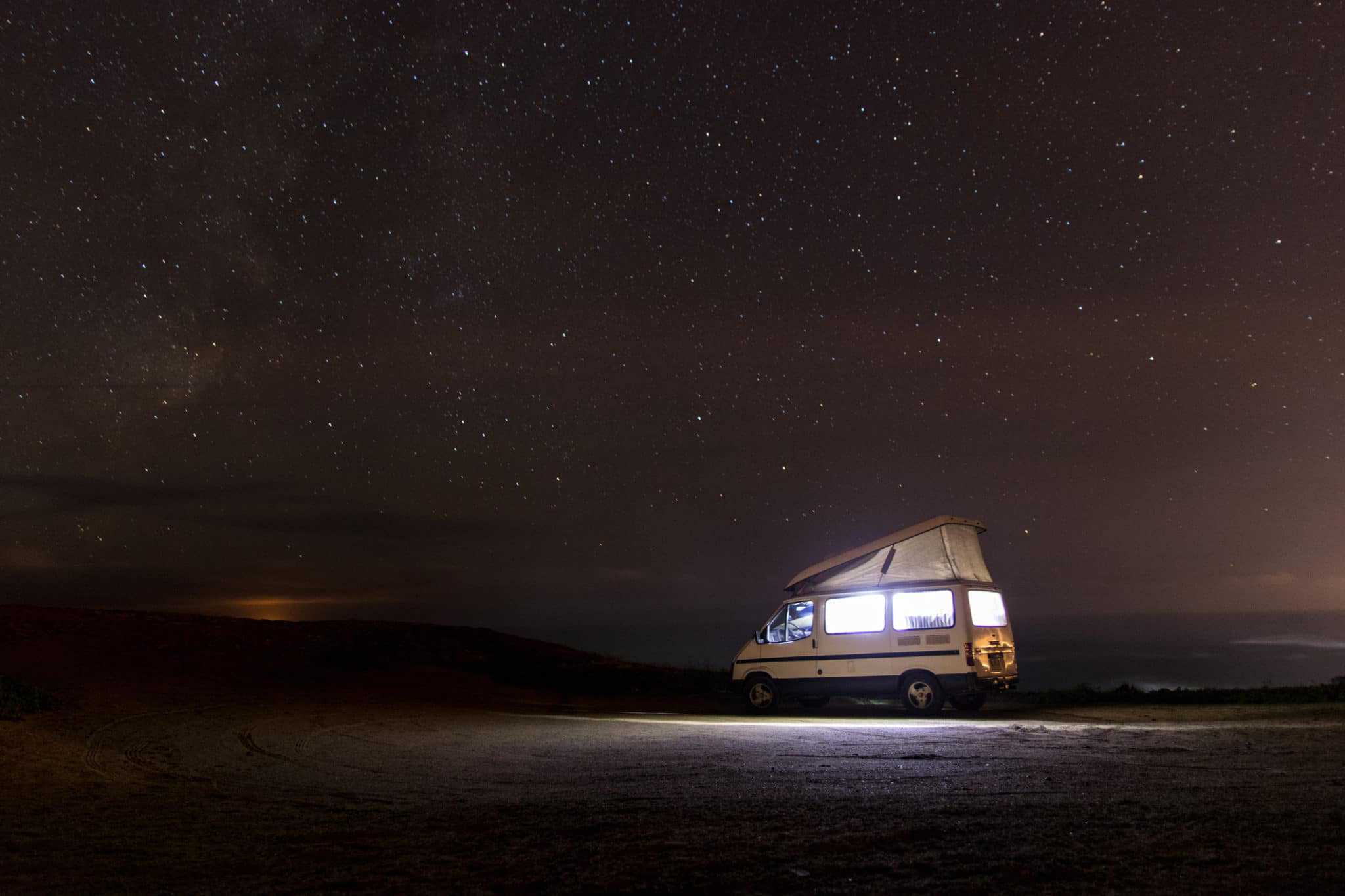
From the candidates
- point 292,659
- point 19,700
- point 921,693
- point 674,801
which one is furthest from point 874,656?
point 292,659

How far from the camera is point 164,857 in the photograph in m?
6.66

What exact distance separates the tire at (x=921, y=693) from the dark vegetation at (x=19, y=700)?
1458cm

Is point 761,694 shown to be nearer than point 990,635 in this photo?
No

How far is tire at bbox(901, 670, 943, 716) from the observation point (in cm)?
1670

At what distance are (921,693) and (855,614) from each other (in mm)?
1744

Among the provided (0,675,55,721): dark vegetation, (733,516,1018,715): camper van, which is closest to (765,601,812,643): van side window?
(733,516,1018,715): camper van

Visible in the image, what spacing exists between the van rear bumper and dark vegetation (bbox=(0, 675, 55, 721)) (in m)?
15.1

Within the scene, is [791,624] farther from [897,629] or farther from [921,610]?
[921,610]

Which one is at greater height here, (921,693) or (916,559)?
(916,559)

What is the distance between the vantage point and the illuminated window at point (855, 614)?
57.7 feet

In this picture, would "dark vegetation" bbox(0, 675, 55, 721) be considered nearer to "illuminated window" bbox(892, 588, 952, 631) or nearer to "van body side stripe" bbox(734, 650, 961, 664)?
"van body side stripe" bbox(734, 650, 961, 664)

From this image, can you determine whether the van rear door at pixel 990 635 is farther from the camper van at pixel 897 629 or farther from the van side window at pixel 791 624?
the van side window at pixel 791 624

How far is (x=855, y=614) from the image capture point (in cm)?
1783

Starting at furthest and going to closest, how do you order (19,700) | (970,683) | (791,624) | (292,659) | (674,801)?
1. (292,659)
2. (791,624)
3. (19,700)
4. (970,683)
5. (674,801)
